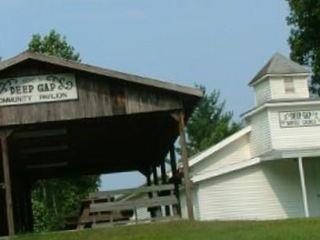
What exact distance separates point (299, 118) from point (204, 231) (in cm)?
1776

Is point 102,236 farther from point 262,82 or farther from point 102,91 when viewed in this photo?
point 262,82

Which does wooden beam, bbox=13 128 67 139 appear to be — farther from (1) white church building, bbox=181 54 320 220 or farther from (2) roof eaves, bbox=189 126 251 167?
(2) roof eaves, bbox=189 126 251 167

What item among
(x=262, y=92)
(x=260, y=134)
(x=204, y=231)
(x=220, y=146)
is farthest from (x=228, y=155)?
(x=204, y=231)

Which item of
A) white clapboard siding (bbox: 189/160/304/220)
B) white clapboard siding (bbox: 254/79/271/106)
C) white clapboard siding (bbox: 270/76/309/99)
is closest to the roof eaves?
white clapboard siding (bbox: 254/79/271/106)

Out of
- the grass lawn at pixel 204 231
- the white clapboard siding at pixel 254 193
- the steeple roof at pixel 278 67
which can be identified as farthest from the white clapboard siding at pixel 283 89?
the grass lawn at pixel 204 231

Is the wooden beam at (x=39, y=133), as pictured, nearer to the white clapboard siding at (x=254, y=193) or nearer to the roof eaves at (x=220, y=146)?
the white clapboard siding at (x=254, y=193)

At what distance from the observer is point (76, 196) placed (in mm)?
50531

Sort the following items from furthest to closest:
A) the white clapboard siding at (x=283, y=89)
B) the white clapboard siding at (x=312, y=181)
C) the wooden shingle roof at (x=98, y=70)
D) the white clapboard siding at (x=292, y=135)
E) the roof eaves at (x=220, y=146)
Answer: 1. the roof eaves at (x=220, y=146)
2. the white clapboard siding at (x=283, y=89)
3. the white clapboard siding at (x=312, y=181)
4. the white clapboard siding at (x=292, y=135)
5. the wooden shingle roof at (x=98, y=70)

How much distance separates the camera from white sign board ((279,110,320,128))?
3347 centimetres

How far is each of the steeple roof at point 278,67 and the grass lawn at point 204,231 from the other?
17140 mm

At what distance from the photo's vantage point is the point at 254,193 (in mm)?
33062

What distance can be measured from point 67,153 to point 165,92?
8949 mm

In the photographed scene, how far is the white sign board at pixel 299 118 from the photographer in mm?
33469

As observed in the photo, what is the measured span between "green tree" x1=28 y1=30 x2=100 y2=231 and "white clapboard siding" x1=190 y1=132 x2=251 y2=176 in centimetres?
1131
